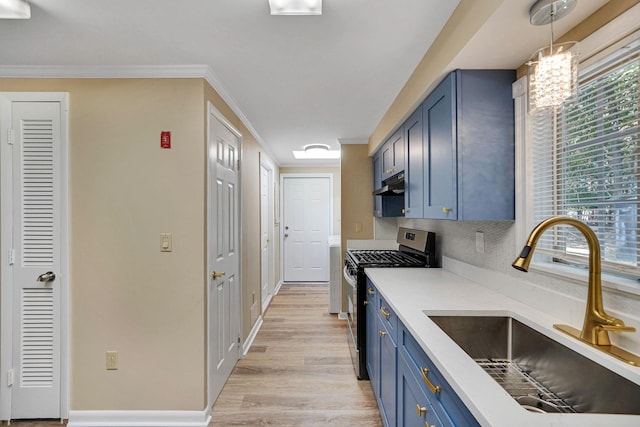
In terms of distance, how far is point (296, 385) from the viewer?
91.1 inches

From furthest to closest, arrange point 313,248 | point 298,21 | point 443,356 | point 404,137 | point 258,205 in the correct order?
1. point 313,248
2. point 258,205
3. point 404,137
4. point 298,21
5. point 443,356

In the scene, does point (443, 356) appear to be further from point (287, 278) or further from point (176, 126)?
point (287, 278)

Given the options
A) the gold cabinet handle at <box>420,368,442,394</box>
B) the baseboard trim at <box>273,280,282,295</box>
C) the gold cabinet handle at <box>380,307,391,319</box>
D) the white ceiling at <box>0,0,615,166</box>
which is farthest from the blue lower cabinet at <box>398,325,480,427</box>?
the baseboard trim at <box>273,280,282,295</box>

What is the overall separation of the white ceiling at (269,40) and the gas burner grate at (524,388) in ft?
4.40

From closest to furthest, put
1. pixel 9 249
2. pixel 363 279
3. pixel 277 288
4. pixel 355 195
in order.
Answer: pixel 9 249
pixel 363 279
pixel 355 195
pixel 277 288

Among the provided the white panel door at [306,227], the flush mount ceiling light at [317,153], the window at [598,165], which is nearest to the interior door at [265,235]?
the flush mount ceiling light at [317,153]

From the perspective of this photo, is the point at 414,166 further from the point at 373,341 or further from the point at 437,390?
the point at 437,390

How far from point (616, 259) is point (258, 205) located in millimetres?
3154

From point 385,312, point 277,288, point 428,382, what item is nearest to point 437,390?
point 428,382

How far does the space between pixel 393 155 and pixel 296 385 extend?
2.11 metres

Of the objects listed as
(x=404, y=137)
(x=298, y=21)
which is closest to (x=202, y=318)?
(x=298, y=21)

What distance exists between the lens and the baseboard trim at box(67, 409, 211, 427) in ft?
6.11

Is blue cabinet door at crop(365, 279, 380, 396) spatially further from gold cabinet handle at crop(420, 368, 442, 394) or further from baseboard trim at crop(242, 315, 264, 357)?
baseboard trim at crop(242, 315, 264, 357)

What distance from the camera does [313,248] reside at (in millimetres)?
5539
